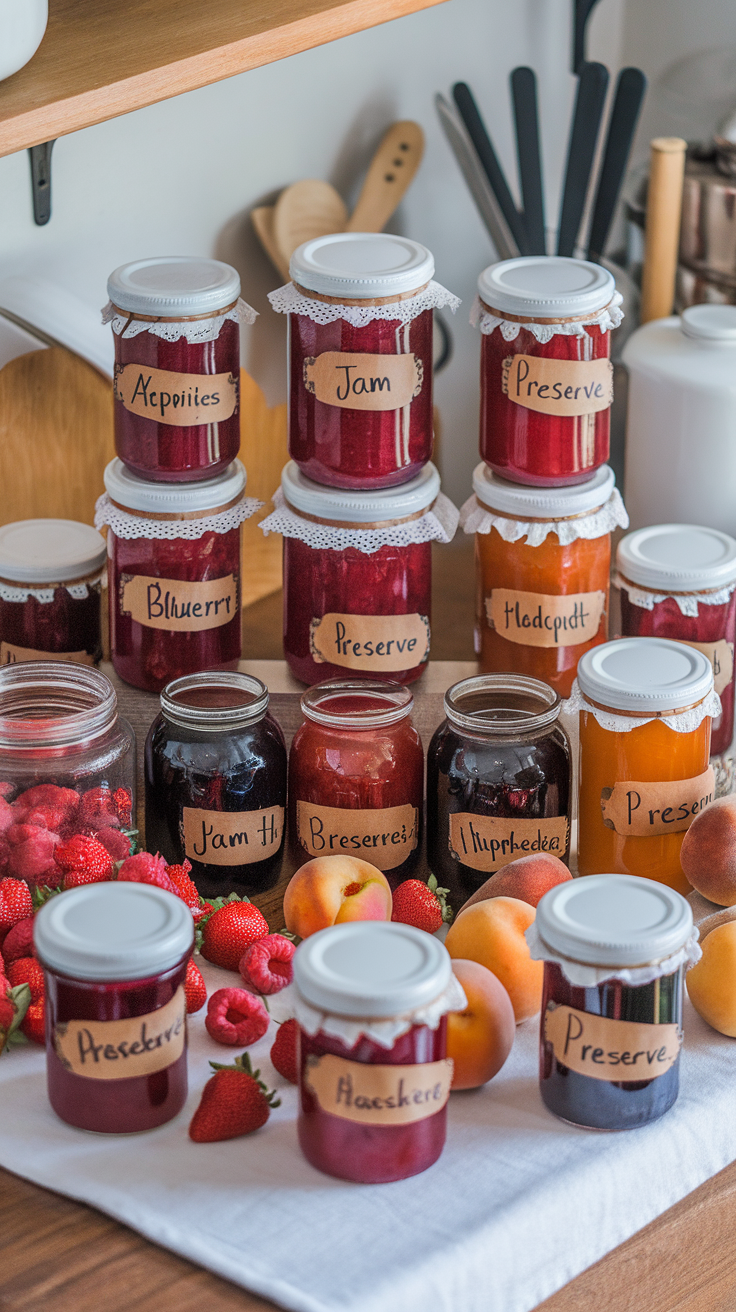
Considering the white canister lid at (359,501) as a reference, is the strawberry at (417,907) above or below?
below

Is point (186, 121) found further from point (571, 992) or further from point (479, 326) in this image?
point (571, 992)

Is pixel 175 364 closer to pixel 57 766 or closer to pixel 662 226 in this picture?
pixel 57 766

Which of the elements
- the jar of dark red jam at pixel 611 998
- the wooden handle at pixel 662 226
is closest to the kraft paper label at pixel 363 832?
the jar of dark red jam at pixel 611 998

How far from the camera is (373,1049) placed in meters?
0.75

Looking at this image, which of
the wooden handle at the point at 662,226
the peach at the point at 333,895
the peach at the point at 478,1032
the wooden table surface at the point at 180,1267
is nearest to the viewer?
the wooden table surface at the point at 180,1267

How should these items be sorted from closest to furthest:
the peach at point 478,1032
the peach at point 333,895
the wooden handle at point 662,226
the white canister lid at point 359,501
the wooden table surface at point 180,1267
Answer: the wooden table surface at point 180,1267, the peach at point 478,1032, the peach at point 333,895, the white canister lid at point 359,501, the wooden handle at point 662,226

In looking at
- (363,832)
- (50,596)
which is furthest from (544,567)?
(50,596)

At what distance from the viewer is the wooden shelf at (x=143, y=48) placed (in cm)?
88

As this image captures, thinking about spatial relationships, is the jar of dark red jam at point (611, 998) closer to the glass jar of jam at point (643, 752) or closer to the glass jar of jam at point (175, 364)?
the glass jar of jam at point (643, 752)

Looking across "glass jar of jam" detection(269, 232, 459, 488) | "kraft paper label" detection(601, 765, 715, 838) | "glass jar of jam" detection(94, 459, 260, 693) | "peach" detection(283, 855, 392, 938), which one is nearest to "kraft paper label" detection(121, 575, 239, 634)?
"glass jar of jam" detection(94, 459, 260, 693)

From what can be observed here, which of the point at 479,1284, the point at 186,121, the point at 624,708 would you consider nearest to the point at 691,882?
the point at 624,708

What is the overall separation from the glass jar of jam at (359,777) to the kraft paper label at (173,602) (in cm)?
12

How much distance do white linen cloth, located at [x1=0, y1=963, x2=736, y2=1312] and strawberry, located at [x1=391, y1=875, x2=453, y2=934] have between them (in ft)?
0.49

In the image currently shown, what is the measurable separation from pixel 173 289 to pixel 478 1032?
0.54m
